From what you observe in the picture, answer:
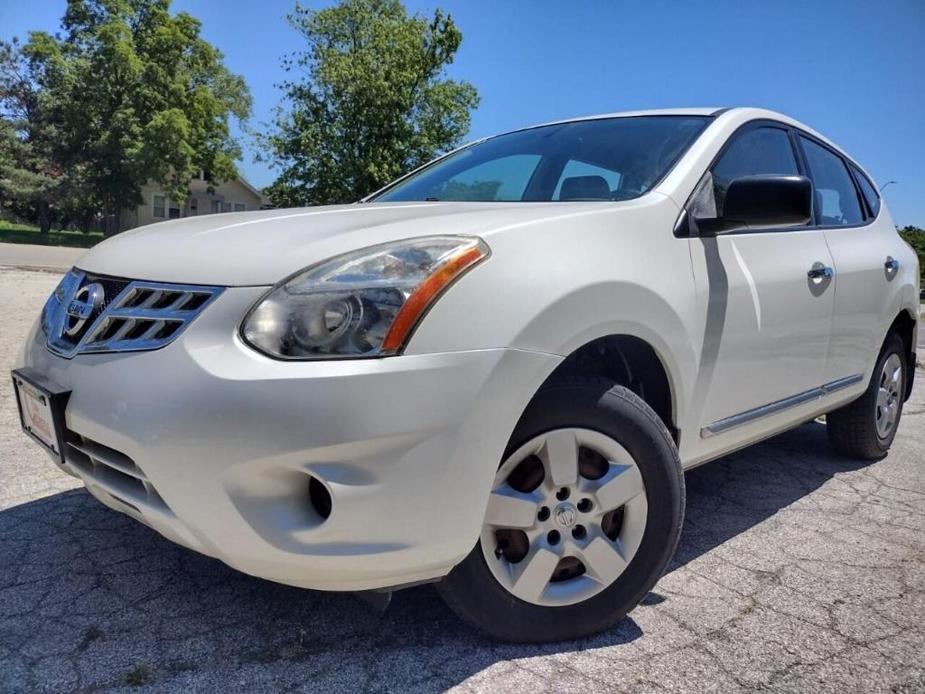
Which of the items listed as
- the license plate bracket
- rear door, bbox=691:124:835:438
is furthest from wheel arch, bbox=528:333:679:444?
the license plate bracket

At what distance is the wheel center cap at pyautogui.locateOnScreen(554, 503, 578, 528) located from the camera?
2.00 meters

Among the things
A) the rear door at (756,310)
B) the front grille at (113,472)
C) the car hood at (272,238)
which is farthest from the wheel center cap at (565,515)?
the front grille at (113,472)

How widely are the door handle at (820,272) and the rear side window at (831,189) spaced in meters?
0.31

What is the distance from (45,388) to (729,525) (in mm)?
2599

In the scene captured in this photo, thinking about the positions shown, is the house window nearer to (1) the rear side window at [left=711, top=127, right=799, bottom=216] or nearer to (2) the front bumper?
(1) the rear side window at [left=711, top=127, right=799, bottom=216]

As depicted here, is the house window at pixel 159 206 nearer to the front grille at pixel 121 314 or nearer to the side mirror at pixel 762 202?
the front grille at pixel 121 314

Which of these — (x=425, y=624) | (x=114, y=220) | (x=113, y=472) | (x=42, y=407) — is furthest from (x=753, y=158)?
(x=114, y=220)

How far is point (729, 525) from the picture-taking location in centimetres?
314

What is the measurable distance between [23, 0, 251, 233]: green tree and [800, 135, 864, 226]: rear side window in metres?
30.9

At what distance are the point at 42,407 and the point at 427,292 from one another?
1.15 meters

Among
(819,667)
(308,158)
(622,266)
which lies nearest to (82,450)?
(622,266)

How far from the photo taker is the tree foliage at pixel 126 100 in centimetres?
3070

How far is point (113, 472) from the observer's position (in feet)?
6.33

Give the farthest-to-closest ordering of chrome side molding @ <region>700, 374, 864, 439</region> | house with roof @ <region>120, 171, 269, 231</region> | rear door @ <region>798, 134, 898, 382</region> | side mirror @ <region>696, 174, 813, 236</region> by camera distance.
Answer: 1. house with roof @ <region>120, 171, 269, 231</region>
2. rear door @ <region>798, 134, 898, 382</region>
3. chrome side molding @ <region>700, 374, 864, 439</region>
4. side mirror @ <region>696, 174, 813, 236</region>
